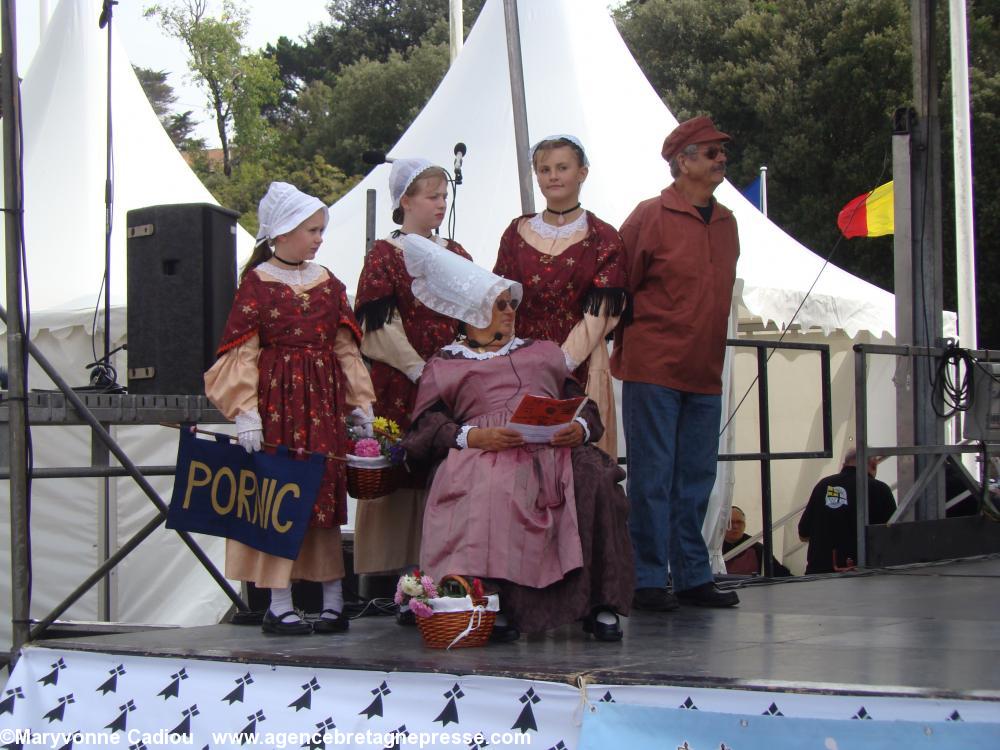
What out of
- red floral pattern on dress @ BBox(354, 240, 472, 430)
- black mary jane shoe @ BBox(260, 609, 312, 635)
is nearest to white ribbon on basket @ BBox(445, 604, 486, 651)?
black mary jane shoe @ BBox(260, 609, 312, 635)

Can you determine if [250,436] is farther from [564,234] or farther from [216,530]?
[564,234]

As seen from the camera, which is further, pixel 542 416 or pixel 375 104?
pixel 375 104

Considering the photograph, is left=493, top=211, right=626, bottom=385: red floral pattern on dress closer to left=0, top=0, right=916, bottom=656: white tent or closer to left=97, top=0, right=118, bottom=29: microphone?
left=97, top=0, right=118, bottom=29: microphone

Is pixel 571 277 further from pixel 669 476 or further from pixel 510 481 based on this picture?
pixel 510 481

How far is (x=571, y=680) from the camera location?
2736mm

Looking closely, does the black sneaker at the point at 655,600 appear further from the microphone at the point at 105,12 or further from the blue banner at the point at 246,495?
the microphone at the point at 105,12

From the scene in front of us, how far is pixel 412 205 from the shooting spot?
4.37 m

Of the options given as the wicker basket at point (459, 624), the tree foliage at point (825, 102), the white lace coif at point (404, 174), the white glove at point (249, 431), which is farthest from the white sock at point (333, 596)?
the tree foliage at point (825, 102)

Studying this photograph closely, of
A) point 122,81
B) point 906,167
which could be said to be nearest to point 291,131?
point 122,81

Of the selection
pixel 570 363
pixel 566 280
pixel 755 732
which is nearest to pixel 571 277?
pixel 566 280

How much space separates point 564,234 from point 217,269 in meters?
1.32

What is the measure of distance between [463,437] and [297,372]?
0.61 metres

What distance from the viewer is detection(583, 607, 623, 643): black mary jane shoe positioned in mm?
3508

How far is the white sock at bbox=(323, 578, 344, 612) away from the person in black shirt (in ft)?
13.1
